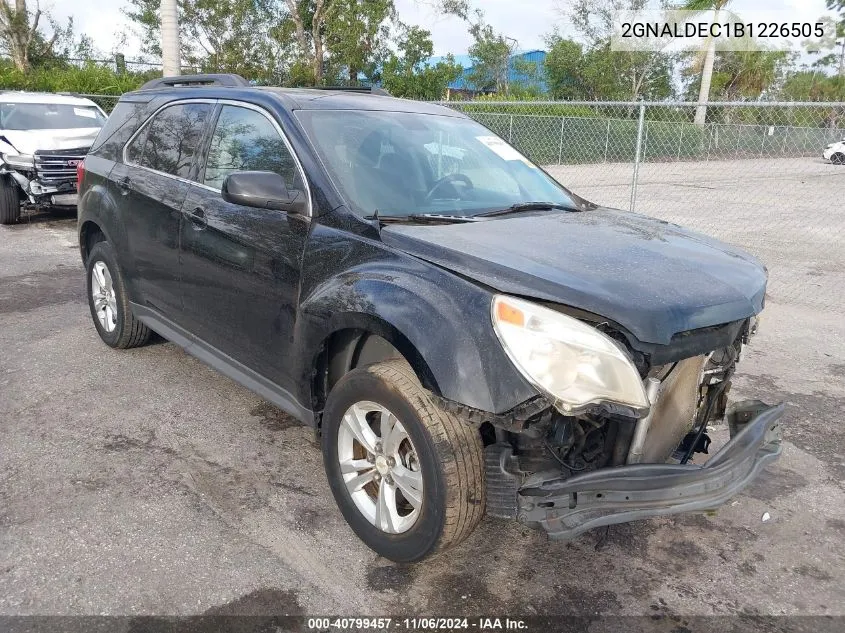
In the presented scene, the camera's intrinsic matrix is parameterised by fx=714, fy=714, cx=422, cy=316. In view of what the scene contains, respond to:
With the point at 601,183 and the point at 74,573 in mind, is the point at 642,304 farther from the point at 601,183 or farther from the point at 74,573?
the point at 601,183

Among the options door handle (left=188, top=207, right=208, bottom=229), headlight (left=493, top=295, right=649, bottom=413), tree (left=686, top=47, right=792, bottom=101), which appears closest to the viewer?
headlight (left=493, top=295, right=649, bottom=413)

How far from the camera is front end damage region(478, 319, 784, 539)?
2357 millimetres

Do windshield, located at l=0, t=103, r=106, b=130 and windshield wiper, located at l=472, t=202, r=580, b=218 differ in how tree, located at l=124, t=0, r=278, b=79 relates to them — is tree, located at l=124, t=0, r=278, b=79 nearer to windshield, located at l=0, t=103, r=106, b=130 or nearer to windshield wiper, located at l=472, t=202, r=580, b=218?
windshield, located at l=0, t=103, r=106, b=130

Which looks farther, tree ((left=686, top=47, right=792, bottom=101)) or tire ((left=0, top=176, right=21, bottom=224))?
tree ((left=686, top=47, right=792, bottom=101))

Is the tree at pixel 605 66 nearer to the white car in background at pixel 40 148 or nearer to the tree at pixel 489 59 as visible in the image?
the tree at pixel 489 59

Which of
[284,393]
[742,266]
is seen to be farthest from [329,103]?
[742,266]

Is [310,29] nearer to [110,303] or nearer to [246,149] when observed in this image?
[110,303]

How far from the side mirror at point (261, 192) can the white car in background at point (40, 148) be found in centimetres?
842

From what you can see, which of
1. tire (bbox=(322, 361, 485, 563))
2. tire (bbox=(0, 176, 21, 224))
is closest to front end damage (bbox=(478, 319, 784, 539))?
tire (bbox=(322, 361, 485, 563))

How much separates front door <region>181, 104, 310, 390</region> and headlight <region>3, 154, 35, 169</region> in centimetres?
776

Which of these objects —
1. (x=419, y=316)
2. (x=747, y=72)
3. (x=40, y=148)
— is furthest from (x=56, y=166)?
(x=747, y=72)

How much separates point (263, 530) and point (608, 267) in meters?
1.82

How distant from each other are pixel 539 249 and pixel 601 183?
16.1m

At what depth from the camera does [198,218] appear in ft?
12.3
